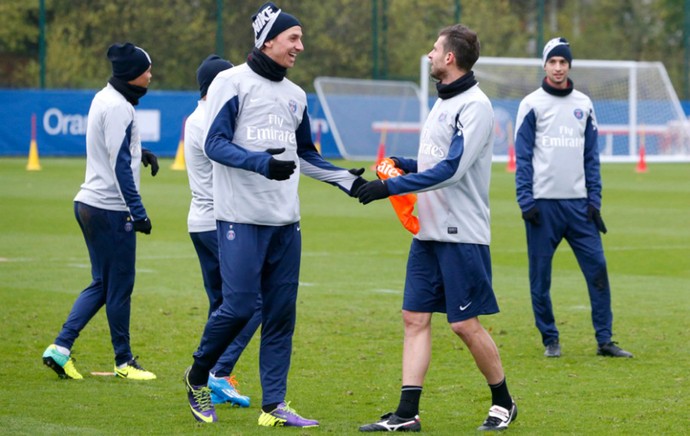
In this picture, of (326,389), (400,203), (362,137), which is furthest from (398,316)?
(362,137)

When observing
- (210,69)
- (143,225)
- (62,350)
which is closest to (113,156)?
(143,225)

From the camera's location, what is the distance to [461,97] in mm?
7102

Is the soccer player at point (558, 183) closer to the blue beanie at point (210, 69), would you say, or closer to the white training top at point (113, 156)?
the blue beanie at point (210, 69)

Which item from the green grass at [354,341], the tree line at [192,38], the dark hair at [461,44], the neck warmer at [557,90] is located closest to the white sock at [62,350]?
Answer: the green grass at [354,341]

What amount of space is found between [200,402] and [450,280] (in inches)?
60.3

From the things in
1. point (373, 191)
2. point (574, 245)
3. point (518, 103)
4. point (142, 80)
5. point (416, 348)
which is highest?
point (142, 80)

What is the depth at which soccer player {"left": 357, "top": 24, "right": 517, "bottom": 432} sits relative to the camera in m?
7.07

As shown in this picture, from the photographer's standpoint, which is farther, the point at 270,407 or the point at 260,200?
the point at 270,407

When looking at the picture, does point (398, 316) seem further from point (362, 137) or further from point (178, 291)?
point (362, 137)

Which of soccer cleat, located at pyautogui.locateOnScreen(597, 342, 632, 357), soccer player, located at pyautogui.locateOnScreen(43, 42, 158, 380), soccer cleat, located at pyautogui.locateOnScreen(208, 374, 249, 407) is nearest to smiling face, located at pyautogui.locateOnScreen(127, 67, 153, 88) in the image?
soccer player, located at pyautogui.locateOnScreen(43, 42, 158, 380)

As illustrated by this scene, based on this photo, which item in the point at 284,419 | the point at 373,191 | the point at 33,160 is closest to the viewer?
the point at 373,191

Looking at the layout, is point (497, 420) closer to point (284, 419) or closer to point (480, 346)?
point (480, 346)

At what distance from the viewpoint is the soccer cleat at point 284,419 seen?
714cm

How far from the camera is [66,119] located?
35.2 m
